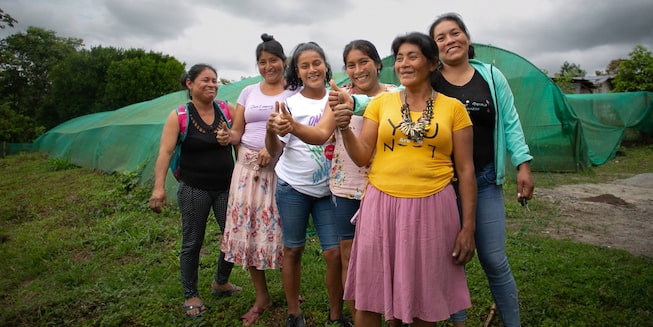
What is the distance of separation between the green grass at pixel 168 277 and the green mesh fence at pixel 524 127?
1.58m

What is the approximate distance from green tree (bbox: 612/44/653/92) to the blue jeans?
1975 cm

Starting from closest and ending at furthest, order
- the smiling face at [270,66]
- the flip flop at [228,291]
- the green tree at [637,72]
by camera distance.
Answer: the smiling face at [270,66] → the flip flop at [228,291] → the green tree at [637,72]

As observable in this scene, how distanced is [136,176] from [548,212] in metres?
6.88

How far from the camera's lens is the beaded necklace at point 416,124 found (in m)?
1.78

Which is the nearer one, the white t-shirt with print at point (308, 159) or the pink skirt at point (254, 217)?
the white t-shirt with print at point (308, 159)

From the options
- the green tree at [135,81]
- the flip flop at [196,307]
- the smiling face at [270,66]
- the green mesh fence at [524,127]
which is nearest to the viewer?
the smiling face at [270,66]

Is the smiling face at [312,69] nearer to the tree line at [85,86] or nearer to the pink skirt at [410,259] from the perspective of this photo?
the pink skirt at [410,259]

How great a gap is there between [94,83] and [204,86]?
2065 centimetres

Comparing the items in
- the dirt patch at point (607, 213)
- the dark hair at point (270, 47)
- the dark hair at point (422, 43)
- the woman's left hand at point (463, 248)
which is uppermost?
the dark hair at point (270, 47)

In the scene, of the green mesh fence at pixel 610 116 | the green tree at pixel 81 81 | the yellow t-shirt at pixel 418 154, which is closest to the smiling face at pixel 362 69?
the yellow t-shirt at pixel 418 154

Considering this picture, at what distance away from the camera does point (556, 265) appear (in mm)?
3514

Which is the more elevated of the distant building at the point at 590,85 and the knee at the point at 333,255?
the distant building at the point at 590,85

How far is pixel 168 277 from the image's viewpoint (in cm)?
368

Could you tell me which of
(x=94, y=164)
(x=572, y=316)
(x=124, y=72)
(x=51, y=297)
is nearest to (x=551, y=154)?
(x=572, y=316)
